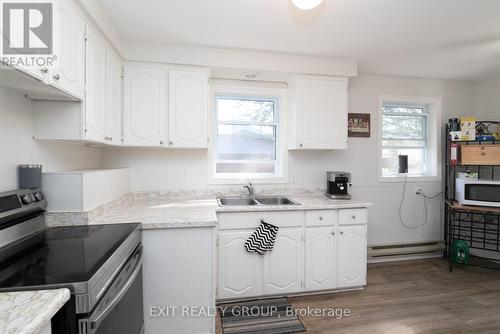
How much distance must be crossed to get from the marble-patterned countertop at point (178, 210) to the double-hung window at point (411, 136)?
126cm

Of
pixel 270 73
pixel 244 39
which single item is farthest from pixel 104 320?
pixel 270 73

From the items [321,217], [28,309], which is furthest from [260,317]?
[28,309]

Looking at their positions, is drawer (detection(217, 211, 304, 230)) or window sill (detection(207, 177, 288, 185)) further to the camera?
window sill (detection(207, 177, 288, 185))

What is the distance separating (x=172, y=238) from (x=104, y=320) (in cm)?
71

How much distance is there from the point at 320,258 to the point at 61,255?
209cm

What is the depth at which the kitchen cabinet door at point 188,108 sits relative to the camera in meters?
2.46

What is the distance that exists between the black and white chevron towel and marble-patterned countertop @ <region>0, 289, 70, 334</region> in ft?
5.11

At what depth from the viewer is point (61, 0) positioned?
1.39 metres

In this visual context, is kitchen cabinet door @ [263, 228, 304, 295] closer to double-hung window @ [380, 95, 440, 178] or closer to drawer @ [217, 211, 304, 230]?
drawer @ [217, 211, 304, 230]

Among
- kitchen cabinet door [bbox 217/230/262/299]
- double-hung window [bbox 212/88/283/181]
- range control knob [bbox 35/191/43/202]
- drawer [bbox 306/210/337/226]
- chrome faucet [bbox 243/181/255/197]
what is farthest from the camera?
double-hung window [bbox 212/88/283/181]

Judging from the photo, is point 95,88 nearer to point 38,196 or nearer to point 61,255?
point 38,196

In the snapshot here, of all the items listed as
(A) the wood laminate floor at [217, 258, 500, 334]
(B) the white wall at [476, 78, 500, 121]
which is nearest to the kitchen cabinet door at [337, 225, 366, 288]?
(A) the wood laminate floor at [217, 258, 500, 334]

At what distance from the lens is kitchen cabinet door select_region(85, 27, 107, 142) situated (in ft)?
5.62

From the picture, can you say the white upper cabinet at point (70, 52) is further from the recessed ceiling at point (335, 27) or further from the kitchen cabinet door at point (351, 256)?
the kitchen cabinet door at point (351, 256)
